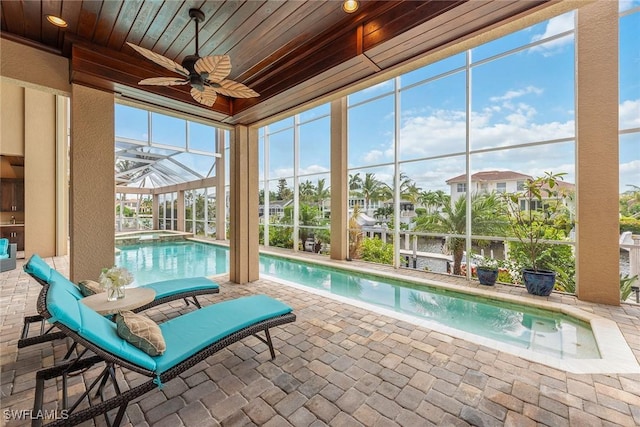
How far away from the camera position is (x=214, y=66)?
271 cm

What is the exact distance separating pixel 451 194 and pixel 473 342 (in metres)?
4.40

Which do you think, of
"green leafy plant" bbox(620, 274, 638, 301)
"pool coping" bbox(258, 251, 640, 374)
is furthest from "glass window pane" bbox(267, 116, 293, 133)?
"green leafy plant" bbox(620, 274, 638, 301)

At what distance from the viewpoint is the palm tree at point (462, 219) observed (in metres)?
6.00

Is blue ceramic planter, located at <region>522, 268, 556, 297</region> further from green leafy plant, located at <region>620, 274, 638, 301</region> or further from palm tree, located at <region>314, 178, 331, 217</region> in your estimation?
palm tree, located at <region>314, 178, 331, 217</region>

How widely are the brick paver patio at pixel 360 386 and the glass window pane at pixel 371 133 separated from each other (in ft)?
19.0

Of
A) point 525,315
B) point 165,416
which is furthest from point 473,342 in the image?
point 165,416

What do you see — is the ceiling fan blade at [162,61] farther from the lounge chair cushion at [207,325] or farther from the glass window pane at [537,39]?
the glass window pane at [537,39]

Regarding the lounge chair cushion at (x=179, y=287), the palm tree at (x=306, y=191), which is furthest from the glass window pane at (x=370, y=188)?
the lounge chair cushion at (x=179, y=287)

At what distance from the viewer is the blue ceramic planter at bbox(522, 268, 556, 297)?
15.9ft

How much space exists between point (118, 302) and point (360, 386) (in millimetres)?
2454

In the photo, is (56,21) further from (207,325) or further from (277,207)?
(277,207)

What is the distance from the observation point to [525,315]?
4.29 m

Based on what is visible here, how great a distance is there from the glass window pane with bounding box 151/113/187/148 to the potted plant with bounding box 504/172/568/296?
11824mm

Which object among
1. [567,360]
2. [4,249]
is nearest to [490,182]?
[567,360]
